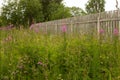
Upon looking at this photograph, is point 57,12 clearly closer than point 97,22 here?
No

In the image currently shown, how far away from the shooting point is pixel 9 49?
5.31 m

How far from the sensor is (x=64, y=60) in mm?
4781

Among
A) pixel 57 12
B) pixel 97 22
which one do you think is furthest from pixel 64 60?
pixel 57 12

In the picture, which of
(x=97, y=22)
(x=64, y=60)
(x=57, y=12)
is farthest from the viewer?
→ (x=57, y=12)

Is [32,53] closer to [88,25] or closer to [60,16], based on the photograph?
[88,25]

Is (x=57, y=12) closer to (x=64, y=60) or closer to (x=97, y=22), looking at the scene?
(x=97, y=22)

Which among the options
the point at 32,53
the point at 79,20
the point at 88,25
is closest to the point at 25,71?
the point at 32,53

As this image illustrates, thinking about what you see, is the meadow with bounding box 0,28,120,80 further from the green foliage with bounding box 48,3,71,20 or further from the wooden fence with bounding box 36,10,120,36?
the green foliage with bounding box 48,3,71,20

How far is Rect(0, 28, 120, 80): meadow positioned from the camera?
4.46 meters

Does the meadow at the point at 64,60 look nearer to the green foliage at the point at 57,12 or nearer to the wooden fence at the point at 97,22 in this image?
the wooden fence at the point at 97,22

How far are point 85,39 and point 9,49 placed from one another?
4.02 feet

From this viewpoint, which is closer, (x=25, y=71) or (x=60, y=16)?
(x=25, y=71)

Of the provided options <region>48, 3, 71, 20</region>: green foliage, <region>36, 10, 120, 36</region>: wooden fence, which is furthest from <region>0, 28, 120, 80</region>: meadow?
<region>48, 3, 71, 20</region>: green foliage

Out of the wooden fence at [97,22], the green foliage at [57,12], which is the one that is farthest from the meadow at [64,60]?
the green foliage at [57,12]
